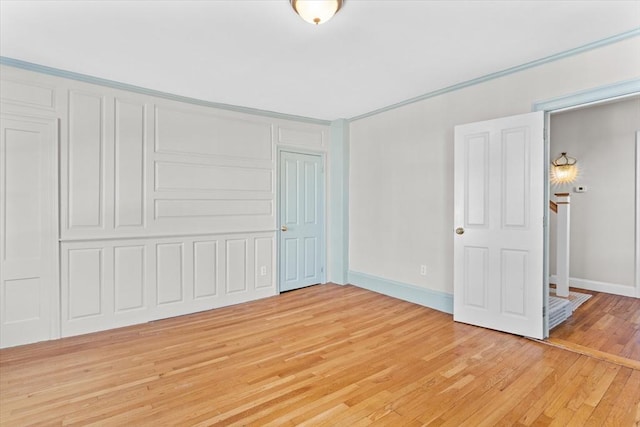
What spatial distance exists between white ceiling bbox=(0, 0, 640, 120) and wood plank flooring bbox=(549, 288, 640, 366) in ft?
8.44

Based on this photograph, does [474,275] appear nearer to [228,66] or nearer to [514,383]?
[514,383]

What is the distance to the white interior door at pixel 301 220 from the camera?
4.72 metres

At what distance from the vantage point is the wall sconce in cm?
487

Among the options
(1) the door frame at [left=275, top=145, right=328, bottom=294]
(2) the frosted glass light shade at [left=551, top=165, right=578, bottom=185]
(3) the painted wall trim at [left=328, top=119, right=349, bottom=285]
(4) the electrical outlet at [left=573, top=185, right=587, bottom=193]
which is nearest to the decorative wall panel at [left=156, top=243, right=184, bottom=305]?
(1) the door frame at [left=275, top=145, right=328, bottom=294]

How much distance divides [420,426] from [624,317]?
324 cm

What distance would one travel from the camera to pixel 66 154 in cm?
314

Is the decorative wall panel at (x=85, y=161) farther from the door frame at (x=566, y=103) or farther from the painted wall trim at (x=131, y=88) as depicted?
the door frame at (x=566, y=103)

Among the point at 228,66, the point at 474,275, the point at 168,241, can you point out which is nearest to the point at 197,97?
the point at 228,66

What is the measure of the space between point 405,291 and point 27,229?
4083 mm

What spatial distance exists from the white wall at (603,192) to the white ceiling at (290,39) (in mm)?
2652

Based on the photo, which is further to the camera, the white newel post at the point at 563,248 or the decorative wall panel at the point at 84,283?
the white newel post at the point at 563,248

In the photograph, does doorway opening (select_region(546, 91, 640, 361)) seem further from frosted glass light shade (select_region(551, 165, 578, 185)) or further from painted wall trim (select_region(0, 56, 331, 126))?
painted wall trim (select_region(0, 56, 331, 126))

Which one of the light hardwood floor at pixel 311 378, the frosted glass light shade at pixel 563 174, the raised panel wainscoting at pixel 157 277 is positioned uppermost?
the frosted glass light shade at pixel 563 174

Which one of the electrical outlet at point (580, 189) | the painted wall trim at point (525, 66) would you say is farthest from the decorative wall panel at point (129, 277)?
the electrical outlet at point (580, 189)
